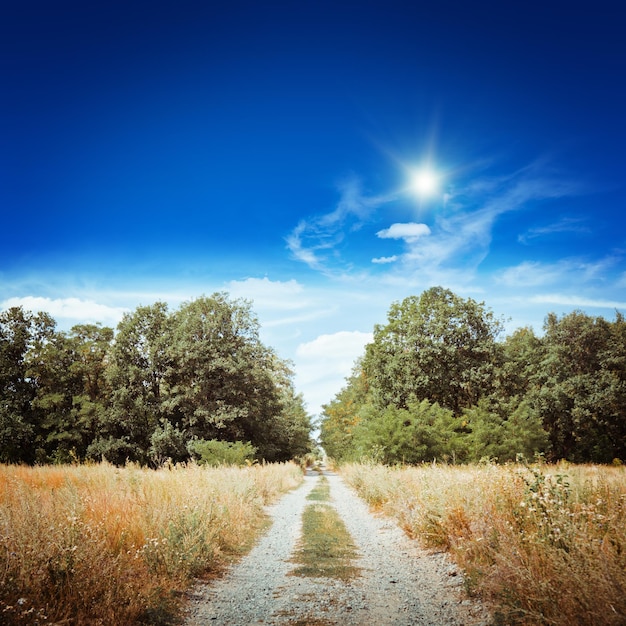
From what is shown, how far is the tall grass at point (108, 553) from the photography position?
4.10 metres

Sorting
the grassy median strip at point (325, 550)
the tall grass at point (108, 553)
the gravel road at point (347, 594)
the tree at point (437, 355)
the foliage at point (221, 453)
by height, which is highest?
the tree at point (437, 355)

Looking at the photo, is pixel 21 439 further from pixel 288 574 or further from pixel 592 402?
pixel 592 402

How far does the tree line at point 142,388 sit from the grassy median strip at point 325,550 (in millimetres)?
20895

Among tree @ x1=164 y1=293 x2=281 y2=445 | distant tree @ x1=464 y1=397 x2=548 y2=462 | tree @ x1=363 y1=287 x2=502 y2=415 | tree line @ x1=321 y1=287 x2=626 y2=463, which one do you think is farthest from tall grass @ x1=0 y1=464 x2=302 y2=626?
tree @ x1=164 y1=293 x2=281 y2=445

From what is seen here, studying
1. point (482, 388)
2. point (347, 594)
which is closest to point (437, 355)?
point (482, 388)

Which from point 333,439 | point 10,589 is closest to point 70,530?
point 10,589

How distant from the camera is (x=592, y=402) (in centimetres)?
3259

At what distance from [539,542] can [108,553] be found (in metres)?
5.65

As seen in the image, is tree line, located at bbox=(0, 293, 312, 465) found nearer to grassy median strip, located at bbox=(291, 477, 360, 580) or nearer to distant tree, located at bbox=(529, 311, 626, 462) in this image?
grassy median strip, located at bbox=(291, 477, 360, 580)

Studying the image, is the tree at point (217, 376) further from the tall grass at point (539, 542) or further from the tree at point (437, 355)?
the tall grass at point (539, 542)

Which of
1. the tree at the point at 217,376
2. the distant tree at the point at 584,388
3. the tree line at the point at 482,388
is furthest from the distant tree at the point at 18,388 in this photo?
the distant tree at the point at 584,388

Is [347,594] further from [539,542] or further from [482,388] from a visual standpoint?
[482,388]

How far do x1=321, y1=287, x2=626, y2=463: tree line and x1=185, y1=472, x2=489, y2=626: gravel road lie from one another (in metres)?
13.9

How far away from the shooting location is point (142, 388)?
34562mm
